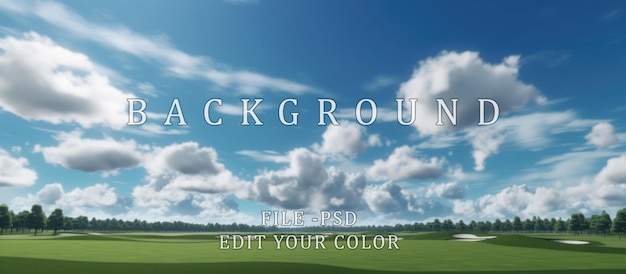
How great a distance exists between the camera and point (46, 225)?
180 metres

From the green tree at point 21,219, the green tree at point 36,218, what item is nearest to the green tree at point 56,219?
the green tree at point 21,219

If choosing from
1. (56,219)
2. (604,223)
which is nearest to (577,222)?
(604,223)

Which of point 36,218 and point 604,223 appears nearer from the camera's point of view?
point 36,218

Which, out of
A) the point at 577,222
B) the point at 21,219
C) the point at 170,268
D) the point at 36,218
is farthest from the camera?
the point at 577,222

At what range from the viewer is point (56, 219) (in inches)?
7318

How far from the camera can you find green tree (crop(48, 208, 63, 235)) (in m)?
185

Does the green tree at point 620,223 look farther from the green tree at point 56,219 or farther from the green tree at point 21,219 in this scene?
the green tree at point 21,219

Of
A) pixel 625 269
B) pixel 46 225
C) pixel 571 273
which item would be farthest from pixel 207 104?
pixel 46 225

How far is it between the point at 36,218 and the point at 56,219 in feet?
55.7

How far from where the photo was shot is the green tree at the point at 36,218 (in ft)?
554

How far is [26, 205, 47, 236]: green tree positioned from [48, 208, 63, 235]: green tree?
1225cm

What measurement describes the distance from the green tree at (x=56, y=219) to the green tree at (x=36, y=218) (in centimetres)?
1225

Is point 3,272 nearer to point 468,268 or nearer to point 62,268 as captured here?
point 62,268

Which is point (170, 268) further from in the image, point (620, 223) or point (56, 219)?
point (56, 219)
